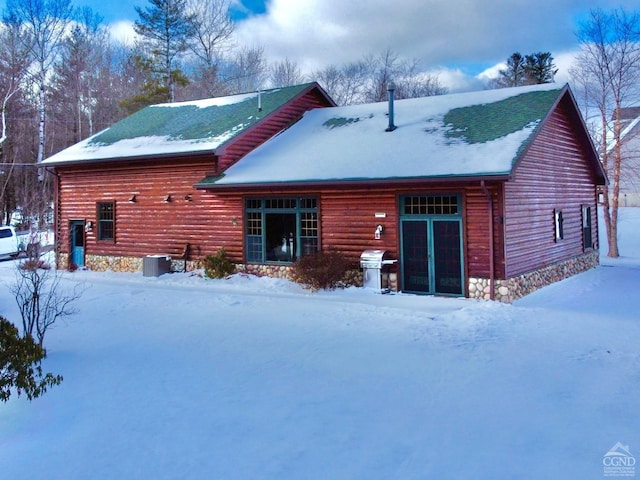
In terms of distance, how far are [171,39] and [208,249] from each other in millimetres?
23406

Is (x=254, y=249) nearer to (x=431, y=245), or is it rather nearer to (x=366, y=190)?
(x=366, y=190)

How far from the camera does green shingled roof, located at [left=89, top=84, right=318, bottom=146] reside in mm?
17312

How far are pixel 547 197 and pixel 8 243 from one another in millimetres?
21938

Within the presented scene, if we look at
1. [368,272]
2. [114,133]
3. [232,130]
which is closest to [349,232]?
[368,272]

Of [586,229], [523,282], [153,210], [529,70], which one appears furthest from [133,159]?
[529,70]

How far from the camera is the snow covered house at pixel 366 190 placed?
40.4ft

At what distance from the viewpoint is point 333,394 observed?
250 inches

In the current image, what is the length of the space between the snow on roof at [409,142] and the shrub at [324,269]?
1929mm

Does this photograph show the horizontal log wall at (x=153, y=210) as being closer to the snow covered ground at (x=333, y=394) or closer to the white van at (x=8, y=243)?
the snow covered ground at (x=333, y=394)

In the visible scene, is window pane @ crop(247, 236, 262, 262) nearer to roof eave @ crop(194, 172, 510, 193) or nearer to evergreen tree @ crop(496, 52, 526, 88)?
roof eave @ crop(194, 172, 510, 193)

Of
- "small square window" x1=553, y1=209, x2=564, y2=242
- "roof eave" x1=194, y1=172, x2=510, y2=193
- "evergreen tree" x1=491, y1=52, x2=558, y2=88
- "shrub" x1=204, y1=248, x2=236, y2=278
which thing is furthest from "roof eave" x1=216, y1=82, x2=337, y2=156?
"evergreen tree" x1=491, y1=52, x2=558, y2=88

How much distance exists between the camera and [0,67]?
2964cm

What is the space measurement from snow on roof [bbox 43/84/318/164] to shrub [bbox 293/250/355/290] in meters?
4.58

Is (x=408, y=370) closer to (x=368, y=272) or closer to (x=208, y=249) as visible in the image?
(x=368, y=272)
